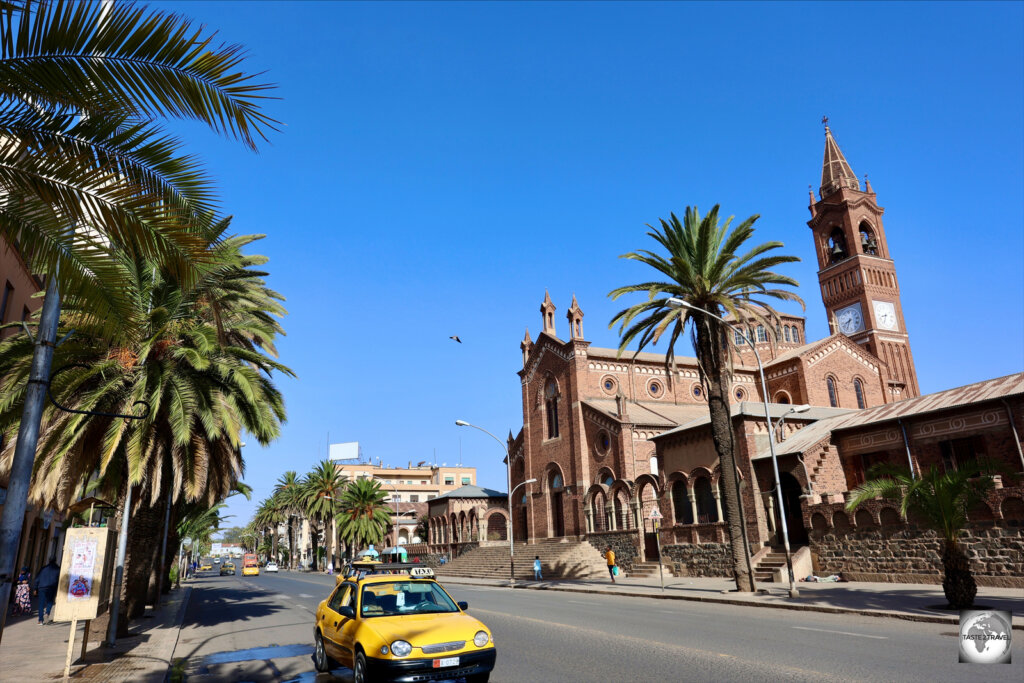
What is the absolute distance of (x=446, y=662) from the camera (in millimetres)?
7406

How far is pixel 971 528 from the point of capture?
1922 centimetres

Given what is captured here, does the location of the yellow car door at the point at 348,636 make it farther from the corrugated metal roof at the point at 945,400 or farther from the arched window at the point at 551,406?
the arched window at the point at 551,406

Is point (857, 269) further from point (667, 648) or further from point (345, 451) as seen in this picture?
point (345, 451)

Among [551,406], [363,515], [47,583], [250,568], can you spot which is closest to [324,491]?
[363,515]

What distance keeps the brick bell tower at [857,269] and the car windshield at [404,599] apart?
5845 centimetres

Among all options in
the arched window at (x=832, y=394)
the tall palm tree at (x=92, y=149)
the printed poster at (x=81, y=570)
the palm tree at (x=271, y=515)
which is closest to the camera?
the tall palm tree at (x=92, y=149)

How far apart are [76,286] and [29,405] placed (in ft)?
4.23

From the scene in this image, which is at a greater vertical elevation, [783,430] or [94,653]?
[783,430]

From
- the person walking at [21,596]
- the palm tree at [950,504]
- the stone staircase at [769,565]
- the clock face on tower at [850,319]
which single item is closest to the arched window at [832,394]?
the clock face on tower at [850,319]

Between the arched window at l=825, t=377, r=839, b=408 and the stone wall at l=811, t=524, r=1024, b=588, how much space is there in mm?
25655

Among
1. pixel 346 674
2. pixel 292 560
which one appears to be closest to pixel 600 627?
pixel 346 674

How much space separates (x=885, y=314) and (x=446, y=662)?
212 ft

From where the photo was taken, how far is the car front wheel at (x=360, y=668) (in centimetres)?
757

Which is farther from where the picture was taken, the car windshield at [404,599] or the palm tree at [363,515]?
the palm tree at [363,515]
